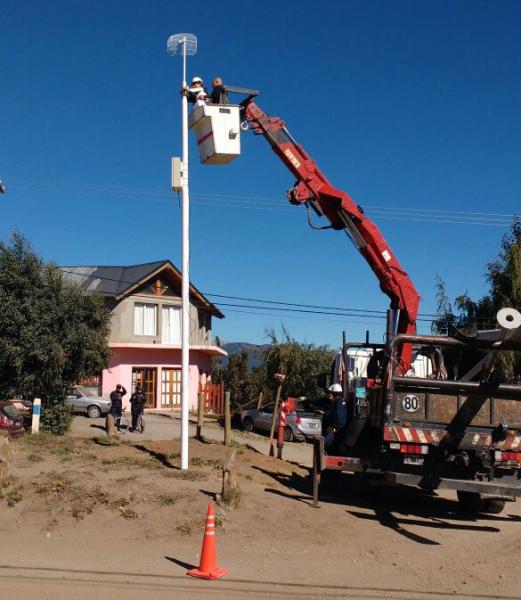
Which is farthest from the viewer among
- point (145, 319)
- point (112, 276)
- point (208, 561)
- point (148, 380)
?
point (112, 276)

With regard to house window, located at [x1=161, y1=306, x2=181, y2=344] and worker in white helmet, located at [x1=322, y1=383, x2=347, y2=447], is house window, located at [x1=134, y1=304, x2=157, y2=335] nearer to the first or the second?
house window, located at [x1=161, y1=306, x2=181, y2=344]

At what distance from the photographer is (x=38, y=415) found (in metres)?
17.4

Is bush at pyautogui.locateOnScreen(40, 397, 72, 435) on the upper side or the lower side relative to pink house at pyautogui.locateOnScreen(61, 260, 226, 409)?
lower

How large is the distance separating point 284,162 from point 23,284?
8.74 metres

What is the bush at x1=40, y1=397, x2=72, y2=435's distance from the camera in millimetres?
18297

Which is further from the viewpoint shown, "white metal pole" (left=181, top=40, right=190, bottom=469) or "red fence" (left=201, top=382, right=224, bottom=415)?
"red fence" (left=201, top=382, right=224, bottom=415)

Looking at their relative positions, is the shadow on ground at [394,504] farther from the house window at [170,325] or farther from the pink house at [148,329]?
the house window at [170,325]

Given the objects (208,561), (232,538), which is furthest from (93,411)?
(208,561)

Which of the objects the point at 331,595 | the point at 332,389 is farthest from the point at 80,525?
the point at 332,389

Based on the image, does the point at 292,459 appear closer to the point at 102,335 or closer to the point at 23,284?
the point at 102,335

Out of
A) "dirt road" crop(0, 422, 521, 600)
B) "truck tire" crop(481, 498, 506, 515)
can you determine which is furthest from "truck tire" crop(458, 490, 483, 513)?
"dirt road" crop(0, 422, 521, 600)

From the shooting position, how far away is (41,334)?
60.6 feet

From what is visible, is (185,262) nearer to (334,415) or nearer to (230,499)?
(334,415)

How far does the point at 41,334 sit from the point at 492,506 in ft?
39.9
